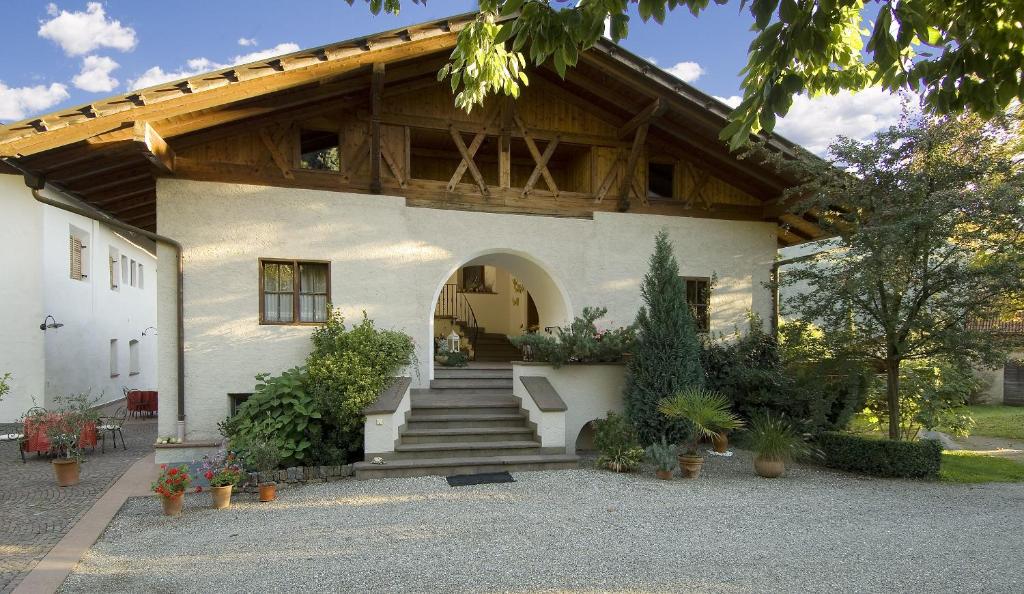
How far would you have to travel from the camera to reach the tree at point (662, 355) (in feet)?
28.7

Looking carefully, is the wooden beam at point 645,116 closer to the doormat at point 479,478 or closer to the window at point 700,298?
the window at point 700,298

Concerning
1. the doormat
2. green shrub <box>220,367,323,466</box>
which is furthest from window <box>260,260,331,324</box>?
the doormat

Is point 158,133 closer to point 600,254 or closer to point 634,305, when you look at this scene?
point 600,254

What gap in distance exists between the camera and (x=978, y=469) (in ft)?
29.4

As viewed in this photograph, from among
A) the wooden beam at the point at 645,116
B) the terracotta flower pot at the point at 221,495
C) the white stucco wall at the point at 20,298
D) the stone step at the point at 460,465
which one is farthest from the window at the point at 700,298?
the white stucco wall at the point at 20,298

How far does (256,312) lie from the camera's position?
9.07 meters

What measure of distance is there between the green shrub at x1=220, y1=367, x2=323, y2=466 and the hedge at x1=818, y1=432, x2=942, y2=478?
7803mm

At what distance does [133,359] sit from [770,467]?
67.3 ft

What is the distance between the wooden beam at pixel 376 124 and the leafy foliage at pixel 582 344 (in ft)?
11.5

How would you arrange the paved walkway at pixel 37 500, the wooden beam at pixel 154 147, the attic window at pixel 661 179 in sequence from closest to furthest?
the paved walkway at pixel 37 500 < the wooden beam at pixel 154 147 < the attic window at pixel 661 179

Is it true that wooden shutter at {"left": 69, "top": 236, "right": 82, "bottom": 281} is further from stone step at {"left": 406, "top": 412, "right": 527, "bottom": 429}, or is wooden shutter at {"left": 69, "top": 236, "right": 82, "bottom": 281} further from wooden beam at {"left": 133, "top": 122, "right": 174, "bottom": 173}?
stone step at {"left": 406, "top": 412, "right": 527, "bottom": 429}

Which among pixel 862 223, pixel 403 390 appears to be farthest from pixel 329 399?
pixel 862 223

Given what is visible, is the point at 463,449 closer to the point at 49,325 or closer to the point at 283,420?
the point at 283,420

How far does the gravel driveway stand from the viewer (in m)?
4.56
